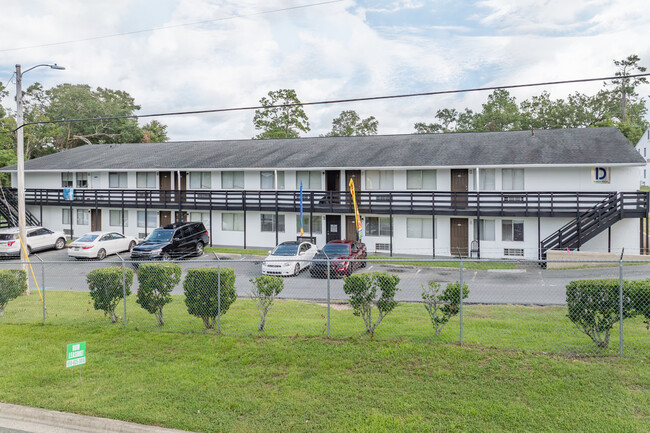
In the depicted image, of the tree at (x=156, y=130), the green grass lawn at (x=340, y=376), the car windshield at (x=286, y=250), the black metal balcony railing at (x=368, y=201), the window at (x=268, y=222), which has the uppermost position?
the tree at (x=156, y=130)

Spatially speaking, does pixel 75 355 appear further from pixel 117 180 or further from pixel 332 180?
pixel 117 180

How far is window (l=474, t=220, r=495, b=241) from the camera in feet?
83.7

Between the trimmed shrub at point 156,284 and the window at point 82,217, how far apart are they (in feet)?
82.8

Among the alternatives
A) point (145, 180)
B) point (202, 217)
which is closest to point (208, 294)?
point (202, 217)

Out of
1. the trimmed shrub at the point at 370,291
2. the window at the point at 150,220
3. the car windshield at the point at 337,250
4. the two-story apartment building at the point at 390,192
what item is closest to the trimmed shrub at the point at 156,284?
the trimmed shrub at the point at 370,291

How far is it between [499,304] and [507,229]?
12068 millimetres

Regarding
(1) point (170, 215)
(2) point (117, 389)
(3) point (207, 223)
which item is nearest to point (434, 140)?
(3) point (207, 223)

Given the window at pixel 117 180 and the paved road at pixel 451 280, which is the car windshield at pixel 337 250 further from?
the window at pixel 117 180

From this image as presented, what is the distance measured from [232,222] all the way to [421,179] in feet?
39.1

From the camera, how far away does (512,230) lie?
25.1 metres

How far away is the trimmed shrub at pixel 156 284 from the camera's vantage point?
39.2 ft

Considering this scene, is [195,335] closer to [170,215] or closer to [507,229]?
[507,229]

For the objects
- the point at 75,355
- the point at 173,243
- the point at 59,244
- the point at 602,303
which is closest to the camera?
the point at 75,355

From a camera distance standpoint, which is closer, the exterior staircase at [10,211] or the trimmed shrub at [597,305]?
the trimmed shrub at [597,305]
